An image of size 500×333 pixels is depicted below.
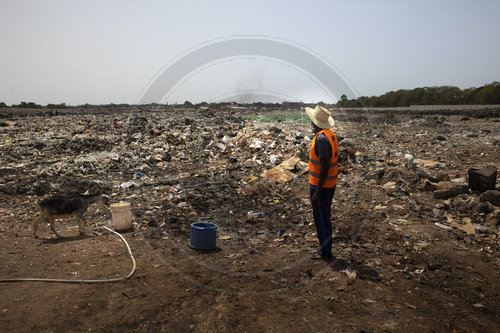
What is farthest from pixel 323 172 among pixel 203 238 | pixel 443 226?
pixel 443 226

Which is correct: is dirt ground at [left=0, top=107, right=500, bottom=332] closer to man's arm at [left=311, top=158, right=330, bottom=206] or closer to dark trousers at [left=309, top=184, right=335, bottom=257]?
dark trousers at [left=309, top=184, right=335, bottom=257]

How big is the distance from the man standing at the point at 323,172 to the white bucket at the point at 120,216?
97.3 inches

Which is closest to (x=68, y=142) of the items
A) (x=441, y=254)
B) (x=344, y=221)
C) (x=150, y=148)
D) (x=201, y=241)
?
(x=150, y=148)

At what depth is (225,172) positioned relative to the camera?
8117 mm

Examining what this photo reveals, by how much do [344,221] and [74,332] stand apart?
129 inches

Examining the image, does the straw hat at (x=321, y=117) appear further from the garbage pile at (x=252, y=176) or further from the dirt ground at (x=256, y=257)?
the garbage pile at (x=252, y=176)

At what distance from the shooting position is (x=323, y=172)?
331 cm

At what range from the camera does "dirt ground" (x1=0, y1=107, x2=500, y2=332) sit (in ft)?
8.16

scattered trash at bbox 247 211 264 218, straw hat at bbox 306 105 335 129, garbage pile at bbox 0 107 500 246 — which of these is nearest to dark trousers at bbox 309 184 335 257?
straw hat at bbox 306 105 335 129

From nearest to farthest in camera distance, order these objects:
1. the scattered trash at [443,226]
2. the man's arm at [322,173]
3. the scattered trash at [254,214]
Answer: the man's arm at [322,173], the scattered trash at [443,226], the scattered trash at [254,214]

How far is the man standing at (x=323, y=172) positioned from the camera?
3305 millimetres

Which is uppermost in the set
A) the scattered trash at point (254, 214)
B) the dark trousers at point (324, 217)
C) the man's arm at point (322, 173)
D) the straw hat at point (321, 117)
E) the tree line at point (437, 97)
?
the tree line at point (437, 97)

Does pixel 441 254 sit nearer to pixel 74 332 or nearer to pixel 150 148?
pixel 74 332

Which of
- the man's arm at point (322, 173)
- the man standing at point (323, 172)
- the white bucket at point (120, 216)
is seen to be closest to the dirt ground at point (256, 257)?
the white bucket at point (120, 216)
